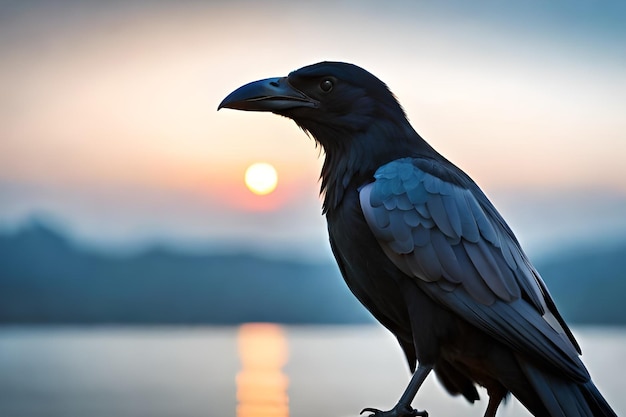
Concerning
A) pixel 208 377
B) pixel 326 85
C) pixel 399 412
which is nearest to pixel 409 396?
pixel 399 412

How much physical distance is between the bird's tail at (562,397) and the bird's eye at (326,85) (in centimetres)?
174

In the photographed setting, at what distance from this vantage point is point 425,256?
183 inches

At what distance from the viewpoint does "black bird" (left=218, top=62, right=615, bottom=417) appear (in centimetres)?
460

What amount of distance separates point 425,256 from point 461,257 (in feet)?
0.62

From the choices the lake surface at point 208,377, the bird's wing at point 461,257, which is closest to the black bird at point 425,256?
the bird's wing at point 461,257

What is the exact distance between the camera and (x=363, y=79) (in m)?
5.10

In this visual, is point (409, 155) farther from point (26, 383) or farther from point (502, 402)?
point (26, 383)

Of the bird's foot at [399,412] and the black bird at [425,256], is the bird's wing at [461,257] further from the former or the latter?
the bird's foot at [399,412]

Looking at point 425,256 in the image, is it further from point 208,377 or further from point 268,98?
point 208,377

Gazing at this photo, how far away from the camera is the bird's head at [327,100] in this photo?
5.09 meters

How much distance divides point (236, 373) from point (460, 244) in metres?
58.8

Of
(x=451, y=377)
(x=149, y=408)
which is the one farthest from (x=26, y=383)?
(x=451, y=377)

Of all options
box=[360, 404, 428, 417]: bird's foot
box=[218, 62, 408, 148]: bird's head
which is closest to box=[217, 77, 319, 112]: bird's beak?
box=[218, 62, 408, 148]: bird's head

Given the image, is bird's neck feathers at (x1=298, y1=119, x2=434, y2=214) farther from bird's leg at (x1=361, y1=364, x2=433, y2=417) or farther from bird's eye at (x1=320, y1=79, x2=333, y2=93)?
bird's leg at (x1=361, y1=364, x2=433, y2=417)
